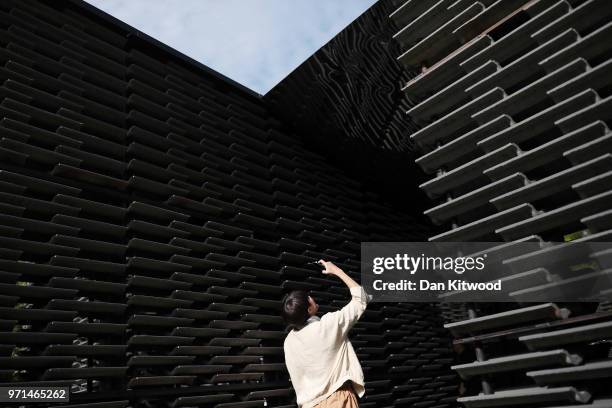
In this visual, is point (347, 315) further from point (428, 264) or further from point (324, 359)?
point (428, 264)

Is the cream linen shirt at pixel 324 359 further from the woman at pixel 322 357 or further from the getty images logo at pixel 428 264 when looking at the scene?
the getty images logo at pixel 428 264

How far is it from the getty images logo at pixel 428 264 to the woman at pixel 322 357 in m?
0.60

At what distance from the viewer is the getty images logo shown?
3.10m

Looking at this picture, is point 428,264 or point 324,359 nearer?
point 324,359

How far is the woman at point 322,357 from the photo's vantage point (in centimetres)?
283

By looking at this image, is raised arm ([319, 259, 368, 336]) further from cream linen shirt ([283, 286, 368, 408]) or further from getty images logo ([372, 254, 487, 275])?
getty images logo ([372, 254, 487, 275])

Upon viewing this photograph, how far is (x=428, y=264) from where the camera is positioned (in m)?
5.23

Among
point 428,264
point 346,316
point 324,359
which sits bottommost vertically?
point 324,359

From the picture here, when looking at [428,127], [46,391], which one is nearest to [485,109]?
[428,127]

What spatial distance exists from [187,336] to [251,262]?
1.10m

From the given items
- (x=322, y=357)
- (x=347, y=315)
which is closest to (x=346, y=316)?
(x=347, y=315)

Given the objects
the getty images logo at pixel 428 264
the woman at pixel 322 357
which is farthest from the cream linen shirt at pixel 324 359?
the getty images logo at pixel 428 264

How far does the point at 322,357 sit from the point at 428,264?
2.58 metres

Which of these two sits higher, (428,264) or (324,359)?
(428,264)
